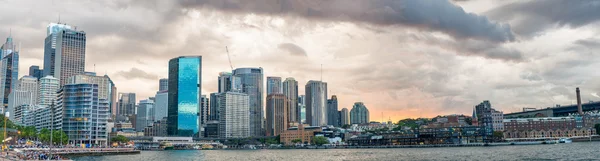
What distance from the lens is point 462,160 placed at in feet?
421

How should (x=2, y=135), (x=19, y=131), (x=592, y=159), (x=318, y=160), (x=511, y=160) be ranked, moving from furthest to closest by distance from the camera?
(x=19, y=131)
(x=2, y=135)
(x=318, y=160)
(x=511, y=160)
(x=592, y=159)

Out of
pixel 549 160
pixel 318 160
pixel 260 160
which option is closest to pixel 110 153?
pixel 260 160

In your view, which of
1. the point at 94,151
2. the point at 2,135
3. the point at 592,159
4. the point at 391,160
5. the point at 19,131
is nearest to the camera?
the point at 592,159

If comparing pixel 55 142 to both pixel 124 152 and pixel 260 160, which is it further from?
pixel 260 160

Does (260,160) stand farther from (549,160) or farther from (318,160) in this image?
(549,160)

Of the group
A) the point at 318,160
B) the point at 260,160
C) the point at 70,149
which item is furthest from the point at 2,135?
the point at 318,160

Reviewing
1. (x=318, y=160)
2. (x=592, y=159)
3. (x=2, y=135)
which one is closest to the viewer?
(x=592, y=159)

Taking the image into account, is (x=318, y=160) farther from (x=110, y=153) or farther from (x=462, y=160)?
(x=110, y=153)

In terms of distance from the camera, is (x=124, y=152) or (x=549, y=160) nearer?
(x=549, y=160)

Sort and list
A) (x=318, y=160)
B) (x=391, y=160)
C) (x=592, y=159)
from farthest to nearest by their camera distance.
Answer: (x=318, y=160) → (x=391, y=160) → (x=592, y=159)

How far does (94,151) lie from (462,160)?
118 metres

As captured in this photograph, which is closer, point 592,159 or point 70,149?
point 592,159

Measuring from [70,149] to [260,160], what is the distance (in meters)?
60.9

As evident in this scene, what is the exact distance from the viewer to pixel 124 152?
199 metres
